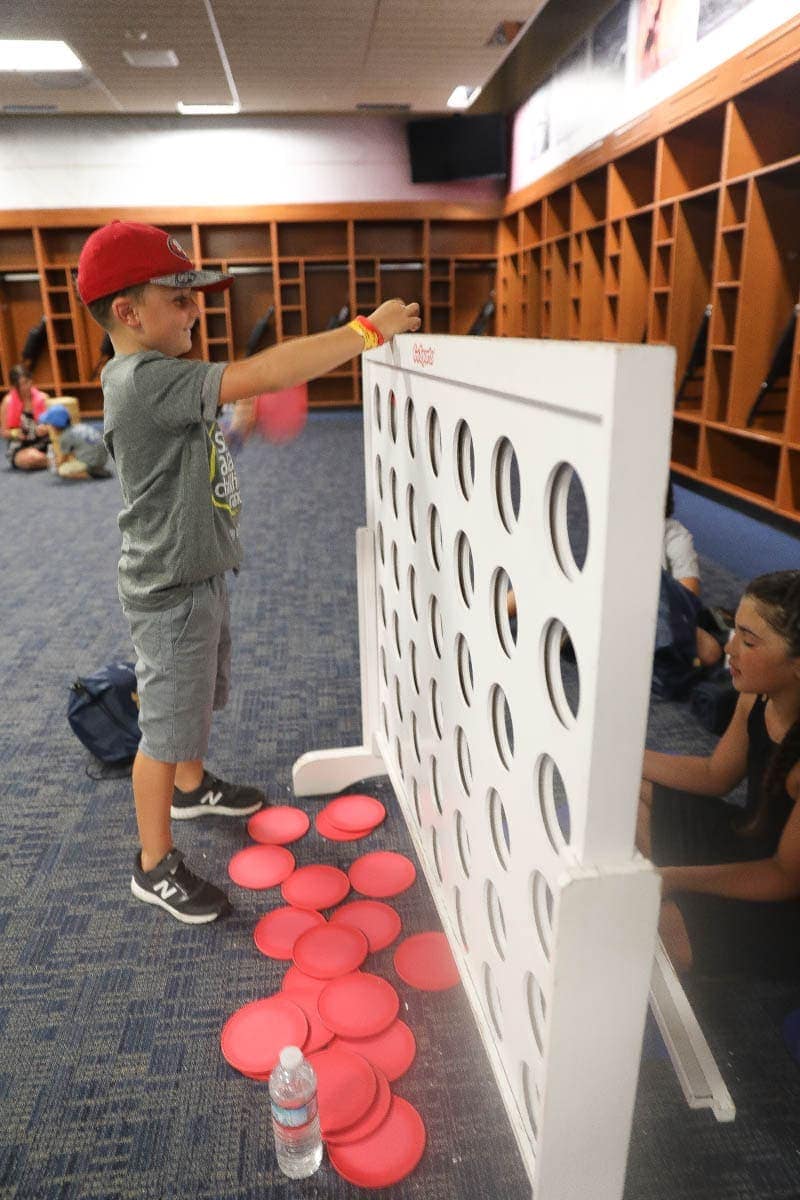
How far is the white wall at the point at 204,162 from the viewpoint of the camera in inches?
327

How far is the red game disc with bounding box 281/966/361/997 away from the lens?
1.41 m

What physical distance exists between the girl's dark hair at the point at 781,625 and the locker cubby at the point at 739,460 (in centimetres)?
312

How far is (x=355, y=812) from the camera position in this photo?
6.20 ft

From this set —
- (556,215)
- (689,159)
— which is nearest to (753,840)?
(689,159)

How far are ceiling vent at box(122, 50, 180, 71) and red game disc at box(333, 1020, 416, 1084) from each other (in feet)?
22.7

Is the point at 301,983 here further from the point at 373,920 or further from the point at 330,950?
the point at 373,920

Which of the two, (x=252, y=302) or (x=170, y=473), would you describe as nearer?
(x=170, y=473)

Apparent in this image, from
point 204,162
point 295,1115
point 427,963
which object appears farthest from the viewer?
point 204,162

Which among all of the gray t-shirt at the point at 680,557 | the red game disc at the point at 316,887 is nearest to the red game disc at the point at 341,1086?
the red game disc at the point at 316,887

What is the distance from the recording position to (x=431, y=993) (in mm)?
1398

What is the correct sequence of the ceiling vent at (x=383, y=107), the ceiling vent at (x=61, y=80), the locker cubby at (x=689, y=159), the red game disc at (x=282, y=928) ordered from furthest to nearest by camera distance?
the ceiling vent at (x=383, y=107) → the ceiling vent at (x=61, y=80) → the locker cubby at (x=689, y=159) → the red game disc at (x=282, y=928)

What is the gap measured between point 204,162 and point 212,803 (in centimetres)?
836

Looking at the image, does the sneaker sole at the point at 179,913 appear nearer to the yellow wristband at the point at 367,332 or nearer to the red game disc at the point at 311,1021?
the red game disc at the point at 311,1021

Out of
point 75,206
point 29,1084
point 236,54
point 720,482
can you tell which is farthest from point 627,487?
point 75,206
